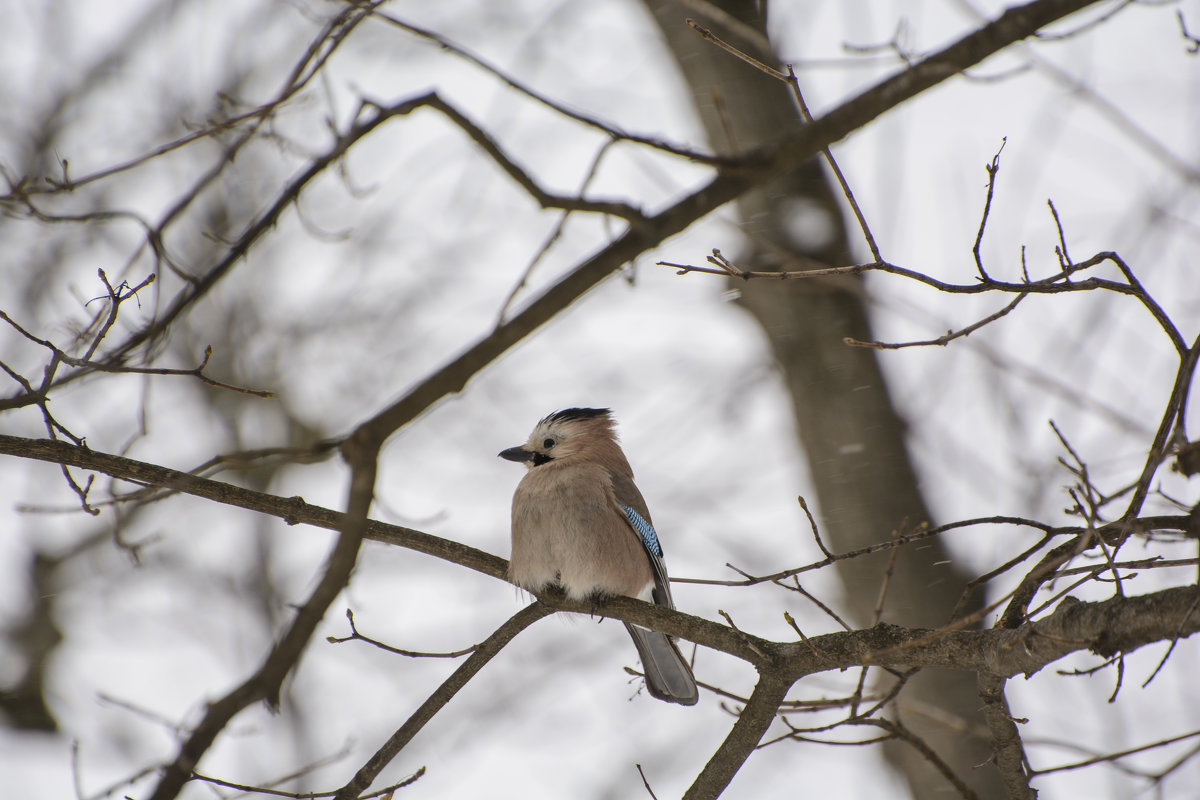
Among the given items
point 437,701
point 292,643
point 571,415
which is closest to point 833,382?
point 571,415

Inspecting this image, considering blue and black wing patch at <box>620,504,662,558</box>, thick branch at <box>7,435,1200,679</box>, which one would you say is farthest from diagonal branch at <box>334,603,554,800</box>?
blue and black wing patch at <box>620,504,662,558</box>

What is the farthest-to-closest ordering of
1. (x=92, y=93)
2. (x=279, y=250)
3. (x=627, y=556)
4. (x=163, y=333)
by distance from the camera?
(x=279, y=250)
(x=92, y=93)
(x=627, y=556)
(x=163, y=333)

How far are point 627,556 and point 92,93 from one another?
9154 mm

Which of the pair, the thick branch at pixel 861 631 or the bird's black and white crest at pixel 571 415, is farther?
the bird's black and white crest at pixel 571 415

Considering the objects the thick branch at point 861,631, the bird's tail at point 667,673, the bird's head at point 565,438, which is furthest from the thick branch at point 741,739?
the bird's head at point 565,438

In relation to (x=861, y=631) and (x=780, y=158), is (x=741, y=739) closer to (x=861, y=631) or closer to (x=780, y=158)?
(x=861, y=631)

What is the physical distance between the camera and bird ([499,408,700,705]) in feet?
14.1

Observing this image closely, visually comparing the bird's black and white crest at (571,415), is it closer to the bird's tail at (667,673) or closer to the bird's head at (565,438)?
the bird's head at (565,438)

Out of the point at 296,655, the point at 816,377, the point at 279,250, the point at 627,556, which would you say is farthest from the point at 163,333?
the point at 279,250

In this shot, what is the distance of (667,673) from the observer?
438 centimetres

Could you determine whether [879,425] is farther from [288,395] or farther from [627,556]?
[288,395]

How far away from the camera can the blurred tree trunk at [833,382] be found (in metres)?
5.64

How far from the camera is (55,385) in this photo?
2980 millimetres

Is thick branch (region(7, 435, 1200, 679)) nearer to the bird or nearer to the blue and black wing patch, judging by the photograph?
the bird
